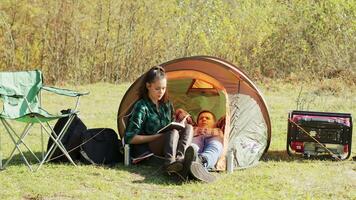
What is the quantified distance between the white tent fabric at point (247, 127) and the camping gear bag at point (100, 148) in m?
1.02

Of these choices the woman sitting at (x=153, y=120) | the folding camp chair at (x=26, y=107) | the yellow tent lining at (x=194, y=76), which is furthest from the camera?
the yellow tent lining at (x=194, y=76)

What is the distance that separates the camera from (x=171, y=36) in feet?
38.5

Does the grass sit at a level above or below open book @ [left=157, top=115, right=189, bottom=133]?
below

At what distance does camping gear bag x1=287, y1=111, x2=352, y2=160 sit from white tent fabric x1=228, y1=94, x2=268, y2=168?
0.28m

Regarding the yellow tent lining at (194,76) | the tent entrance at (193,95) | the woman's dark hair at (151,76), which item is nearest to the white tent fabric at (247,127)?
the yellow tent lining at (194,76)

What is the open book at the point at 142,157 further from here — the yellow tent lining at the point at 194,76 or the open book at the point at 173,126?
the yellow tent lining at the point at 194,76

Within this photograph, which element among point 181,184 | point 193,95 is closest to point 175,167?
point 181,184

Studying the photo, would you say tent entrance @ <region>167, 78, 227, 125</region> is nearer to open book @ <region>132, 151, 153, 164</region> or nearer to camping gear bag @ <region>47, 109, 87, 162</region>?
open book @ <region>132, 151, 153, 164</region>

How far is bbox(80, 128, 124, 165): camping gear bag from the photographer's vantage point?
518 cm

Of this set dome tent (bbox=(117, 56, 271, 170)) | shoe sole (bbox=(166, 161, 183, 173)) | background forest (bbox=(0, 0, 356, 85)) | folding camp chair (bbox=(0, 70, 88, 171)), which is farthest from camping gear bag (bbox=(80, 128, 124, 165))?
background forest (bbox=(0, 0, 356, 85))

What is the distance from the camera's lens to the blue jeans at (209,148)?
191 inches

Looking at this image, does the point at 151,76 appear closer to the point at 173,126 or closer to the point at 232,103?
the point at 173,126

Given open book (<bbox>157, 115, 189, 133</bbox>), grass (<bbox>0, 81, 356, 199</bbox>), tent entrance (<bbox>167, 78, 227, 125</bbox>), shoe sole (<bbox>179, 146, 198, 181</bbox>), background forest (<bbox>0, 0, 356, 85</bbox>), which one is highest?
background forest (<bbox>0, 0, 356, 85</bbox>)

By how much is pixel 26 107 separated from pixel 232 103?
1.88 meters
